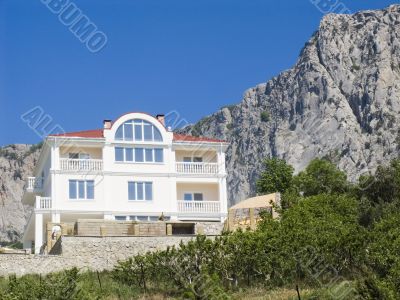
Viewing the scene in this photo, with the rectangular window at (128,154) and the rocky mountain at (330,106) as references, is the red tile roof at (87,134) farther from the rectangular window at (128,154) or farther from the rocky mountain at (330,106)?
the rocky mountain at (330,106)

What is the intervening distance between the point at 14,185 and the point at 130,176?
9863cm

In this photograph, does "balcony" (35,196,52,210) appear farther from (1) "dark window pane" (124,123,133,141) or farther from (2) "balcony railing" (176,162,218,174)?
(2) "balcony railing" (176,162,218,174)

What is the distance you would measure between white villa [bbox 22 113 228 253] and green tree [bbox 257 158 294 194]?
22.4 feet

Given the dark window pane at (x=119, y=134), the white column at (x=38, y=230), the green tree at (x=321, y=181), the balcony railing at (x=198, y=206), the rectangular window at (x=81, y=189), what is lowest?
the white column at (x=38, y=230)

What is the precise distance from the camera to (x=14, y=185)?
14288 cm

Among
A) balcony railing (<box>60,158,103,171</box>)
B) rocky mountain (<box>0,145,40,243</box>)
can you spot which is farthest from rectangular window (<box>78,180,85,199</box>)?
rocky mountain (<box>0,145,40,243</box>)

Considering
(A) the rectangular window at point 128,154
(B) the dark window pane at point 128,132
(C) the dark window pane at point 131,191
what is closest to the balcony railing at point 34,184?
(A) the rectangular window at point 128,154

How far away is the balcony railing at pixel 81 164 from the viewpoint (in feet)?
156

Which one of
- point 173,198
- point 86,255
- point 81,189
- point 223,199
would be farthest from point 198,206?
point 86,255

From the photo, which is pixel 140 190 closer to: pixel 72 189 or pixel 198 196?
pixel 198 196

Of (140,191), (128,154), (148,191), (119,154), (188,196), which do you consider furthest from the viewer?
(188,196)

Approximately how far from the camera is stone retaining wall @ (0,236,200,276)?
36.1m

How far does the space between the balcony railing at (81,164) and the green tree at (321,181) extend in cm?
1470

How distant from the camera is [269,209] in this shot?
141ft
